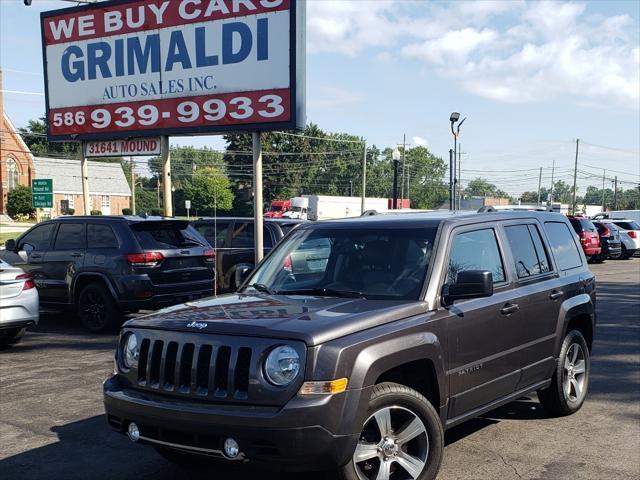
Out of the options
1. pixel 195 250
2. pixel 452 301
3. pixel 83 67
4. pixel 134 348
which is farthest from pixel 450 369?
pixel 83 67

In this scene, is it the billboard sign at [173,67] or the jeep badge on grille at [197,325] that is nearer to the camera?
the jeep badge on grille at [197,325]

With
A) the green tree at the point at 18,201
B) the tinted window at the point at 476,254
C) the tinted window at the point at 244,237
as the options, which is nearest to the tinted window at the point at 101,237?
the tinted window at the point at 244,237

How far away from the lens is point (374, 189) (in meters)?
127

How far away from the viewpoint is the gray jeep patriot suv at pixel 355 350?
3.66 meters

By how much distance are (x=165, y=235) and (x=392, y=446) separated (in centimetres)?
765

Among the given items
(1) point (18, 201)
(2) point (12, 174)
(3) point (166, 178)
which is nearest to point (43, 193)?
(3) point (166, 178)

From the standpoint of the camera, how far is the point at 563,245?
6480 mm

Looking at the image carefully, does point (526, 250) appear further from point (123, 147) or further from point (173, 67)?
point (123, 147)

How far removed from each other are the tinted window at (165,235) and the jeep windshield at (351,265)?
562 cm

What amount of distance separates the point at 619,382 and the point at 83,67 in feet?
48.3

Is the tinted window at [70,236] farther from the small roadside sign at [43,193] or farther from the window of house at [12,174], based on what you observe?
the window of house at [12,174]

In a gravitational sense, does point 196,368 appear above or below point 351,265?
below

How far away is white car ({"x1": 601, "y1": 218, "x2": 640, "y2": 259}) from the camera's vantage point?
1211 inches

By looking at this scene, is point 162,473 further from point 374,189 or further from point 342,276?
point 374,189
